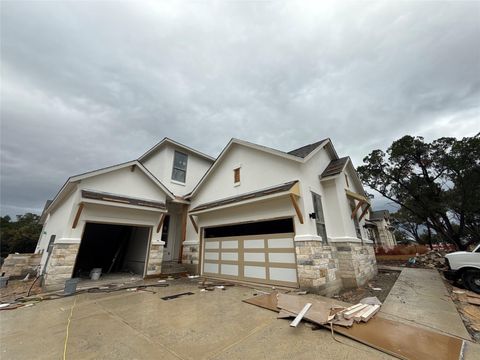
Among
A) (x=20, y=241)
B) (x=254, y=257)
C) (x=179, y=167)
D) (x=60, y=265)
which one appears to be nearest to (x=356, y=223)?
(x=254, y=257)

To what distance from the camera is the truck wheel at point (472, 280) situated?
23.4ft

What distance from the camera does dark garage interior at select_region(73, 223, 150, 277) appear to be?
1208 cm

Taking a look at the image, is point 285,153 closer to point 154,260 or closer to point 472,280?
point 154,260

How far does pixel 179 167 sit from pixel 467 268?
14.7 meters

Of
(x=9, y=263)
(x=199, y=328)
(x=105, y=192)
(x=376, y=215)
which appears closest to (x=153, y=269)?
(x=105, y=192)

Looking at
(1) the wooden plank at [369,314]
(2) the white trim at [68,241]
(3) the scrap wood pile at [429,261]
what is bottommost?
(1) the wooden plank at [369,314]

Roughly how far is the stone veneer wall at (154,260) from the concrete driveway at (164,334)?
12.4 ft

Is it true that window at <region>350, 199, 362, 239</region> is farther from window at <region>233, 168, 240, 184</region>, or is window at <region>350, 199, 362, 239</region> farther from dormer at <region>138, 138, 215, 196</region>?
dormer at <region>138, 138, 215, 196</region>

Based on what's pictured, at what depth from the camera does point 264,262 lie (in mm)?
7977

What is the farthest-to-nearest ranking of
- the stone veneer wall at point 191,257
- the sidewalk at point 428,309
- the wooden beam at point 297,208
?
1. the stone veneer wall at point 191,257
2. the wooden beam at point 297,208
3. the sidewalk at point 428,309

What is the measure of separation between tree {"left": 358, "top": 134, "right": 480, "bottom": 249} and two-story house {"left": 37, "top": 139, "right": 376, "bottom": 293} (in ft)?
21.4

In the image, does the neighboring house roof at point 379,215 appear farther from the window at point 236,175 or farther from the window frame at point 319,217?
the window at point 236,175

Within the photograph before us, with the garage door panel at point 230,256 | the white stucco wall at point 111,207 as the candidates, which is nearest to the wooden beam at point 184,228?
the white stucco wall at point 111,207

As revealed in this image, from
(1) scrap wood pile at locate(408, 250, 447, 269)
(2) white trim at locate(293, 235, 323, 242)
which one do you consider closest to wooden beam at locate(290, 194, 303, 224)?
(2) white trim at locate(293, 235, 323, 242)
